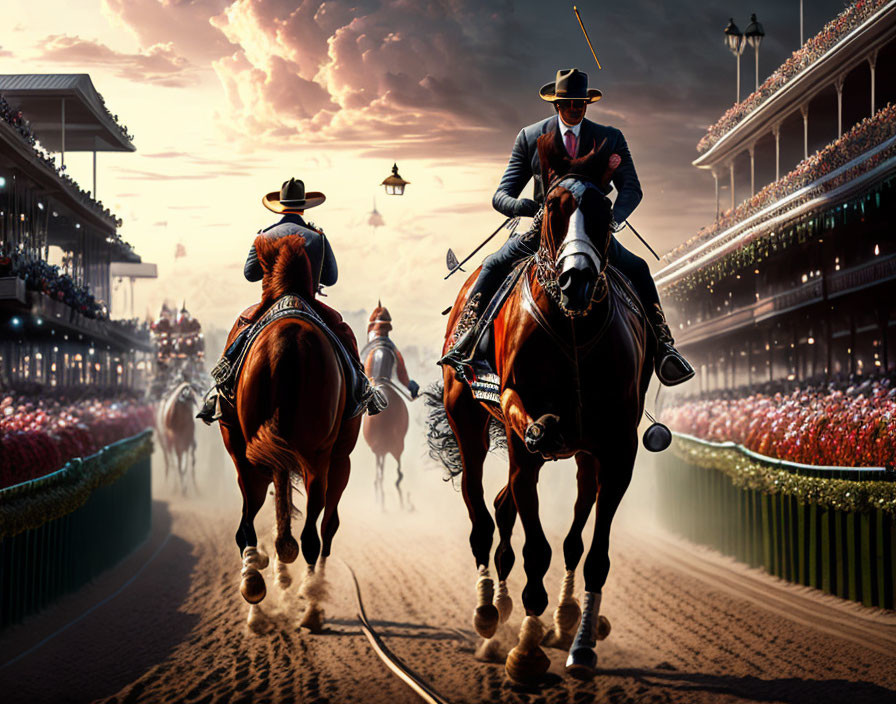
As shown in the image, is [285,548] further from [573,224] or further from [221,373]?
[573,224]

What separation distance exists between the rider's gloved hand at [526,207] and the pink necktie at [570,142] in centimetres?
49

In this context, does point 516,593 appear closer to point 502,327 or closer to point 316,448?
point 316,448

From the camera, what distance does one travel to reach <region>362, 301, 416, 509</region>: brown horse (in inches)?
733

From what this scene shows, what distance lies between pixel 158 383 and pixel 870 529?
23940 mm

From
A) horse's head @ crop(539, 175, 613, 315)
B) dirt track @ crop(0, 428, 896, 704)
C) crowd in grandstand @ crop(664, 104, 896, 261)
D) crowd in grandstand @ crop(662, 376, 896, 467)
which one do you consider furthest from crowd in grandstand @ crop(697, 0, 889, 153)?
horse's head @ crop(539, 175, 613, 315)

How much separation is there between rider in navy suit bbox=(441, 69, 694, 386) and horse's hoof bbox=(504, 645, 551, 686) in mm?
2223

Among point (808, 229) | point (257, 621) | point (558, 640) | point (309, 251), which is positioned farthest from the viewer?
point (808, 229)

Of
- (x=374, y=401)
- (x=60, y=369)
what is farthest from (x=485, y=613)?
(x=60, y=369)

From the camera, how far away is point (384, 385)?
19266 mm

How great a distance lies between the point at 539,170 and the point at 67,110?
113 feet

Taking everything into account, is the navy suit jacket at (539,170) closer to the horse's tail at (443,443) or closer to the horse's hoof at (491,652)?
the horse's tail at (443,443)

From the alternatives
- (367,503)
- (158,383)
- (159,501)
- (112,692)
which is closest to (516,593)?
(112,692)

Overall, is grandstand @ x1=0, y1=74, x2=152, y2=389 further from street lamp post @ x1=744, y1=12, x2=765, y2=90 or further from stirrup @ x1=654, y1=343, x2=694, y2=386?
street lamp post @ x1=744, y1=12, x2=765, y2=90

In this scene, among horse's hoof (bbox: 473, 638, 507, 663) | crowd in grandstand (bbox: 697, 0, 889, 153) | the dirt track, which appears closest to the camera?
the dirt track
